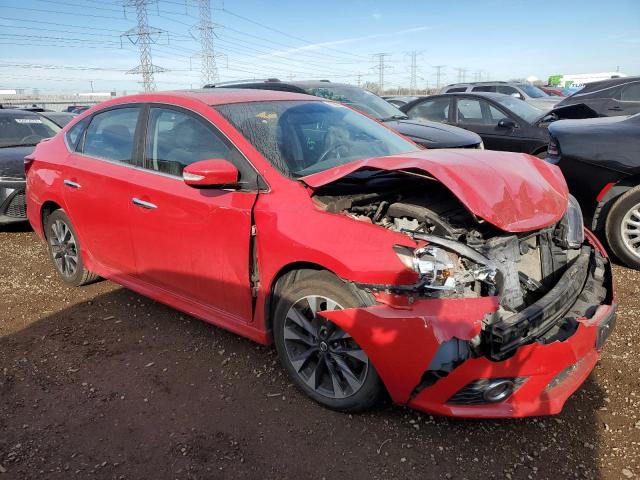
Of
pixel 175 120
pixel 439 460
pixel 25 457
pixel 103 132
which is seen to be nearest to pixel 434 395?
pixel 439 460

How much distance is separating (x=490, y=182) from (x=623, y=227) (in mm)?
2717

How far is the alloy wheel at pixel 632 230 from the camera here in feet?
14.7

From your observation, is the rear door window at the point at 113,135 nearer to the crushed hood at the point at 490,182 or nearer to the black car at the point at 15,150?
the crushed hood at the point at 490,182

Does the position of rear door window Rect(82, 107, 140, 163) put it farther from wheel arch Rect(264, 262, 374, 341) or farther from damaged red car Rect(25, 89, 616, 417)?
wheel arch Rect(264, 262, 374, 341)

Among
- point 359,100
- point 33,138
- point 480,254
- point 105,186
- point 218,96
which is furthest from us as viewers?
point 359,100

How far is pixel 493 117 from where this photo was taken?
8406 mm

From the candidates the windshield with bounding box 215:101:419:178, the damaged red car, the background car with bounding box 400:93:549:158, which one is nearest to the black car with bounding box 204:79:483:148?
the background car with bounding box 400:93:549:158

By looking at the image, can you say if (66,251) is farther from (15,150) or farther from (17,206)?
(15,150)

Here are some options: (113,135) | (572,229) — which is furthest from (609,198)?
(113,135)

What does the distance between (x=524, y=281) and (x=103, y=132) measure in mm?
3299

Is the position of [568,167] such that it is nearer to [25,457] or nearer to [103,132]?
[103,132]

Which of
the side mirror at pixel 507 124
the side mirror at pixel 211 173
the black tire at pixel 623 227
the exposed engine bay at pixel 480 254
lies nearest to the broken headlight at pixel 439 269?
the exposed engine bay at pixel 480 254

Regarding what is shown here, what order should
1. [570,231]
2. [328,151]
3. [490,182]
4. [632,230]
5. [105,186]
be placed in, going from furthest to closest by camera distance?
[632,230] → [105,186] → [328,151] → [570,231] → [490,182]

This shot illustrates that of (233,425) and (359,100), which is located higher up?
(359,100)
